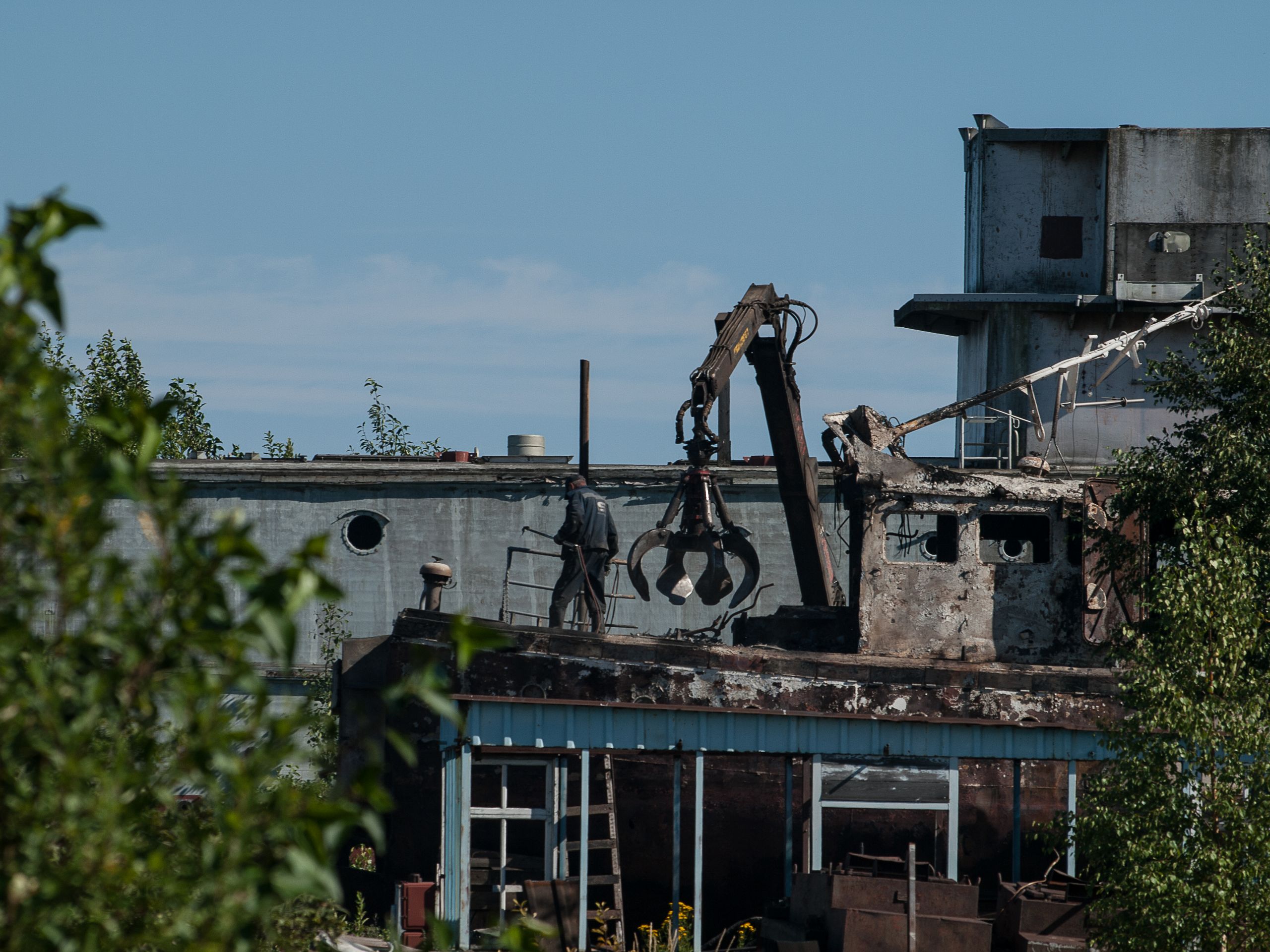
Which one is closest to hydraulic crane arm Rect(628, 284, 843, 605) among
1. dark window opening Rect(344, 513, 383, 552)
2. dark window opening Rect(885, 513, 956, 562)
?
dark window opening Rect(885, 513, 956, 562)

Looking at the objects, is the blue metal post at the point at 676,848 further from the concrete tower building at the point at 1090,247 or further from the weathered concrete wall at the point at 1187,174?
the weathered concrete wall at the point at 1187,174

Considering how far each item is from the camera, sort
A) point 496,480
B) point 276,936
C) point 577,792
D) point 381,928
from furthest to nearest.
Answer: point 496,480, point 577,792, point 381,928, point 276,936

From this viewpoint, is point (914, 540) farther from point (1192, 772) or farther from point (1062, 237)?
point (1192, 772)

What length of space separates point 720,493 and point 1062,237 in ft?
58.2

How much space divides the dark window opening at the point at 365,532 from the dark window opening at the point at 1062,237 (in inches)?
613

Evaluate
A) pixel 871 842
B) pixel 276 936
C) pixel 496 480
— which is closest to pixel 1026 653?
pixel 871 842

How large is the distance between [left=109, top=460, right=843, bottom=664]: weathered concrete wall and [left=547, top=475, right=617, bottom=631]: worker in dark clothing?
849cm

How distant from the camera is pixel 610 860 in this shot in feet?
54.4

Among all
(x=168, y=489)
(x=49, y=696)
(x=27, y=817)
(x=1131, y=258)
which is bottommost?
(x=27, y=817)

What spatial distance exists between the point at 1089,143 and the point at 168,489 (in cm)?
3196

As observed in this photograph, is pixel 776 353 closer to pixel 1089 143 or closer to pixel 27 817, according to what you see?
pixel 27 817

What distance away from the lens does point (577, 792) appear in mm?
17875

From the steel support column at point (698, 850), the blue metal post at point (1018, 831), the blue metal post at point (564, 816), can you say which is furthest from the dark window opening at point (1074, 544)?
the blue metal post at point (564, 816)

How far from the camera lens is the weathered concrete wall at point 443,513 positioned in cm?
2752
